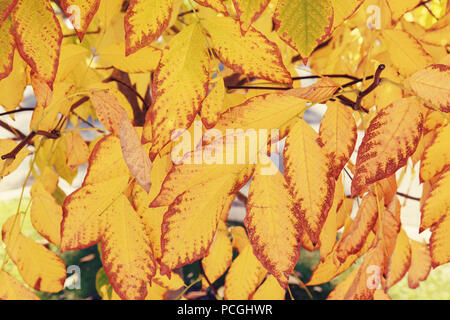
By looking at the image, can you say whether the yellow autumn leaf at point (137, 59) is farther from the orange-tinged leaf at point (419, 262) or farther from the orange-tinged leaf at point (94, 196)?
the orange-tinged leaf at point (419, 262)

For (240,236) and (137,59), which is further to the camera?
(240,236)

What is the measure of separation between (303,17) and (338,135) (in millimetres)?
117

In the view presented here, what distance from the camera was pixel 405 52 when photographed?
0.44m

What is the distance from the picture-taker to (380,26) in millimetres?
448

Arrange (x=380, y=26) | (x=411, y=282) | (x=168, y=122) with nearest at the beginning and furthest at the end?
(x=168, y=122) → (x=380, y=26) → (x=411, y=282)

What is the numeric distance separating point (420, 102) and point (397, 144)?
5 cm

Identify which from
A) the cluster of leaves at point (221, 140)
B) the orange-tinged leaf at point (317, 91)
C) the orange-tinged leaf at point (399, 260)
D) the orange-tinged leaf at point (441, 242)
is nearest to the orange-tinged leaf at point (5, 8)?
the cluster of leaves at point (221, 140)

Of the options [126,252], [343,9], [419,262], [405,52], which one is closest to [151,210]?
[126,252]

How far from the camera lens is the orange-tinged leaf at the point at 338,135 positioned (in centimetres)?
31

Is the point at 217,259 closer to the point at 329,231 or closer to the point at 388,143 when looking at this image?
the point at 329,231

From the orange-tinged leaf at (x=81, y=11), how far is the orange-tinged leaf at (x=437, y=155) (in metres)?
0.36

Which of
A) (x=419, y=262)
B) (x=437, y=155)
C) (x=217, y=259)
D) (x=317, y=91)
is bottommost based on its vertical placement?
(x=419, y=262)
